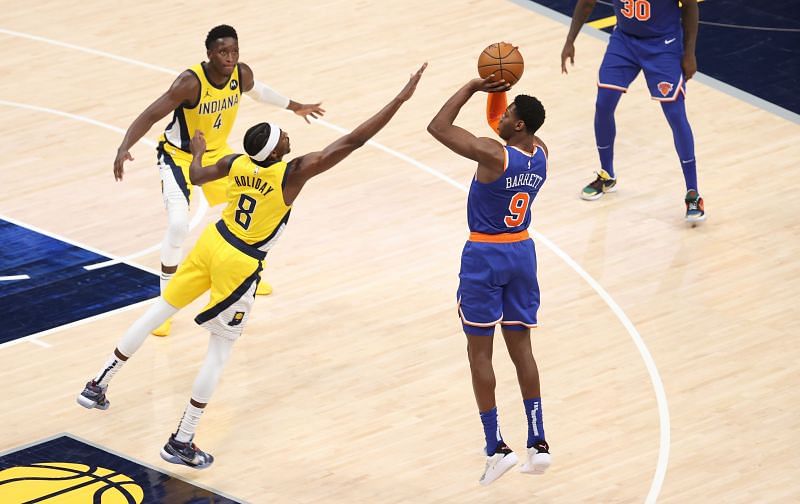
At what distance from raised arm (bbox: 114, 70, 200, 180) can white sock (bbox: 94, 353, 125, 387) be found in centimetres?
141

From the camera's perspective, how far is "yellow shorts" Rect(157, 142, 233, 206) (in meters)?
10.1

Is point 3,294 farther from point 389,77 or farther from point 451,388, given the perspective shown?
point 389,77

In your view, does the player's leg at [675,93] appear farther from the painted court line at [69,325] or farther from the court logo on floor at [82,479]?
the court logo on floor at [82,479]

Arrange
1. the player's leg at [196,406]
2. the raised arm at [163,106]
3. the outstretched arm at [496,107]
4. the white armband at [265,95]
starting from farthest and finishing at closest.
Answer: the white armband at [265,95] → the raised arm at [163,106] → the player's leg at [196,406] → the outstretched arm at [496,107]

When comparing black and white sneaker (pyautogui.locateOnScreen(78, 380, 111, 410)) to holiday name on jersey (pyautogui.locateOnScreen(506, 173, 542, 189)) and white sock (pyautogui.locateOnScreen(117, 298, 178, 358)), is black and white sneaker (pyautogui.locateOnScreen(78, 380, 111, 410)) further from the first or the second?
holiday name on jersey (pyautogui.locateOnScreen(506, 173, 542, 189))

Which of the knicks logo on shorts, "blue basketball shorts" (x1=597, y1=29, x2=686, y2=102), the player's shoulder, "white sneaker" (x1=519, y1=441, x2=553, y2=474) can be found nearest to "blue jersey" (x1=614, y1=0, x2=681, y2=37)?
"blue basketball shorts" (x1=597, y1=29, x2=686, y2=102)

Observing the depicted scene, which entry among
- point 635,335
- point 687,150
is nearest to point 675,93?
point 687,150

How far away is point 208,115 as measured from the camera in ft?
33.2

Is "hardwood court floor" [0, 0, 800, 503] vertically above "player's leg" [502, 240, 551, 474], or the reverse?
"player's leg" [502, 240, 551, 474]

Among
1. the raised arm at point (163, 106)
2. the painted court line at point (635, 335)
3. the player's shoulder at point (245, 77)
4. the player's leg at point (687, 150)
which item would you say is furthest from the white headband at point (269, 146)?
the player's leg at point (687, 150)

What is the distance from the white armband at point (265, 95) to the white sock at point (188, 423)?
283 cm

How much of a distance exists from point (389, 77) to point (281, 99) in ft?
13.6

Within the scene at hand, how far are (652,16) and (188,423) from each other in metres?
5.40

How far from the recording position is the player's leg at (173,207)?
1001cm
